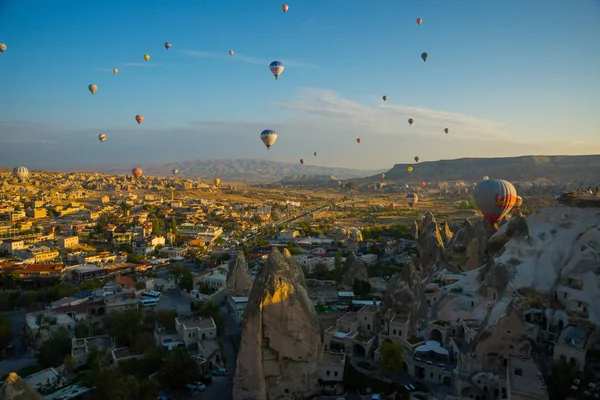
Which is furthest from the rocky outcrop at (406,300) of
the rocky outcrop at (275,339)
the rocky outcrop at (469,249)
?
the rocky outcrop at (469,249)

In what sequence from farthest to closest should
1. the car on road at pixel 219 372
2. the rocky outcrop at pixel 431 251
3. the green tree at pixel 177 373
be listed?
1. the rocky outcrop at pixel 431 251
2. the car on road at pixel 219 372
3. the green tree at pixel 177 373

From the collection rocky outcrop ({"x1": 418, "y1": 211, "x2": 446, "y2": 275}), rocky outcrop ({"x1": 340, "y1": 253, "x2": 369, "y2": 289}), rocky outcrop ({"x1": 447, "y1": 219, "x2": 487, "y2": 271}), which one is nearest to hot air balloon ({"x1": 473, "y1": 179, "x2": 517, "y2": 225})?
rocky outcrop ({"x1": 447, "y1": 219, "x2": 487, "y2": 271})

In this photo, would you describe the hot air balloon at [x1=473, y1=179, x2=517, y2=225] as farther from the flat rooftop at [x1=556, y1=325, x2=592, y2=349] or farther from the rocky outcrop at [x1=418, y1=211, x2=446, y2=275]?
the flat rooftop at [x1=556, y1=325, x2=592, y2=349]

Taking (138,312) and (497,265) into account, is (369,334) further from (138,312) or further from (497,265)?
(138,312)

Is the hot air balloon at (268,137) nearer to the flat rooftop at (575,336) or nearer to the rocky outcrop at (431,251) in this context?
the rocky outcrop at (431,251)

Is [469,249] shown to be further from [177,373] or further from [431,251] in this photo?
[177,373]

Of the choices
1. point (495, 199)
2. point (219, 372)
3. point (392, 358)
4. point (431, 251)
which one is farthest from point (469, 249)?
point (219, 372)
